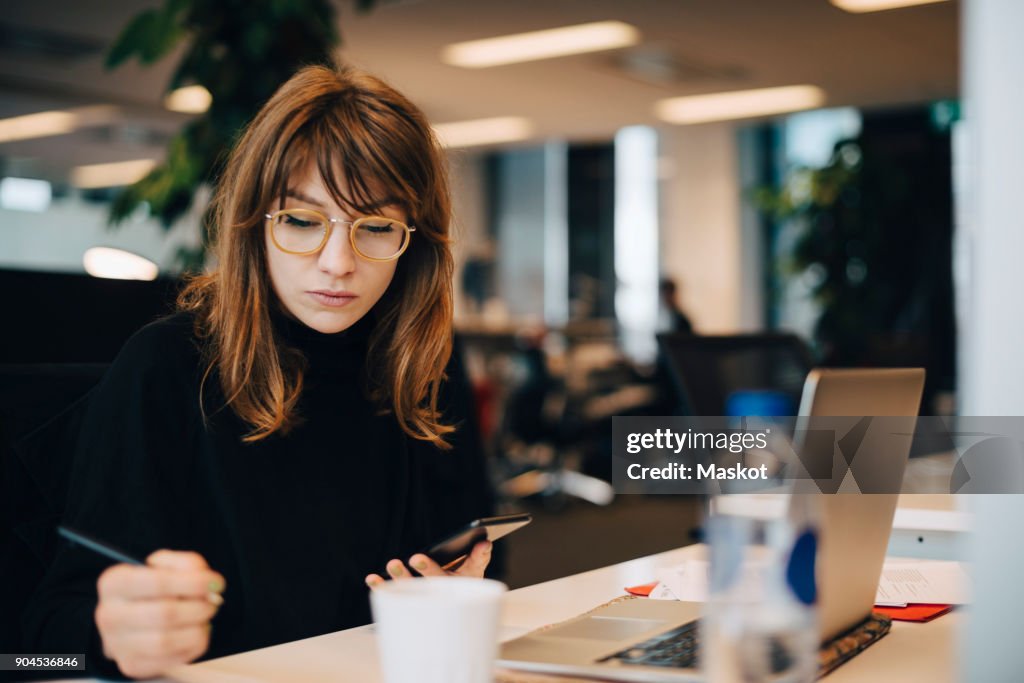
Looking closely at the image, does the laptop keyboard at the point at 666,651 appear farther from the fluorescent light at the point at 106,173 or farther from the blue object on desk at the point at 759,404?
the fluorescent light at the point at 106,173

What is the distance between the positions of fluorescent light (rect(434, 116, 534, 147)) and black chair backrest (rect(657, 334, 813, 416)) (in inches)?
244

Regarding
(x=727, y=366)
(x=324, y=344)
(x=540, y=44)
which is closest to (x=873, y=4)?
(x=540, y=44)

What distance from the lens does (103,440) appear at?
1084 millimetres

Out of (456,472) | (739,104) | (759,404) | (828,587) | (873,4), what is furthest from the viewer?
(739,104)

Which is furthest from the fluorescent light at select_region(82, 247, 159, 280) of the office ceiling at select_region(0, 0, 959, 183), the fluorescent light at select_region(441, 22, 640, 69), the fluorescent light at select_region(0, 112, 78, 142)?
the fluorescent light at select_region(0, 112, 78, 142)

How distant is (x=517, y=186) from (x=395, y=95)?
29.6 ft

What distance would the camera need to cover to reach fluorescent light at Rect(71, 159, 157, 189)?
297 inches

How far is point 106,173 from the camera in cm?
781

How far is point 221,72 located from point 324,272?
1.57 m

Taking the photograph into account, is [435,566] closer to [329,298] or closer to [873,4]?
[329,298]

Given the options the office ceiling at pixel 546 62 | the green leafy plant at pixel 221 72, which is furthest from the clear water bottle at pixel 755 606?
the office ceiling at pixel 546 62

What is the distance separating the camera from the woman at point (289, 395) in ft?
3.67

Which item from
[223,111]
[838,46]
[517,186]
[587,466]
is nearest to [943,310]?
[838,46]

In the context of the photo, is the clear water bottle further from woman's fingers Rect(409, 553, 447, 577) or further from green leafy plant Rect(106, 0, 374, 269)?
green leafy plant Rect(106, 0, 374, 269)
